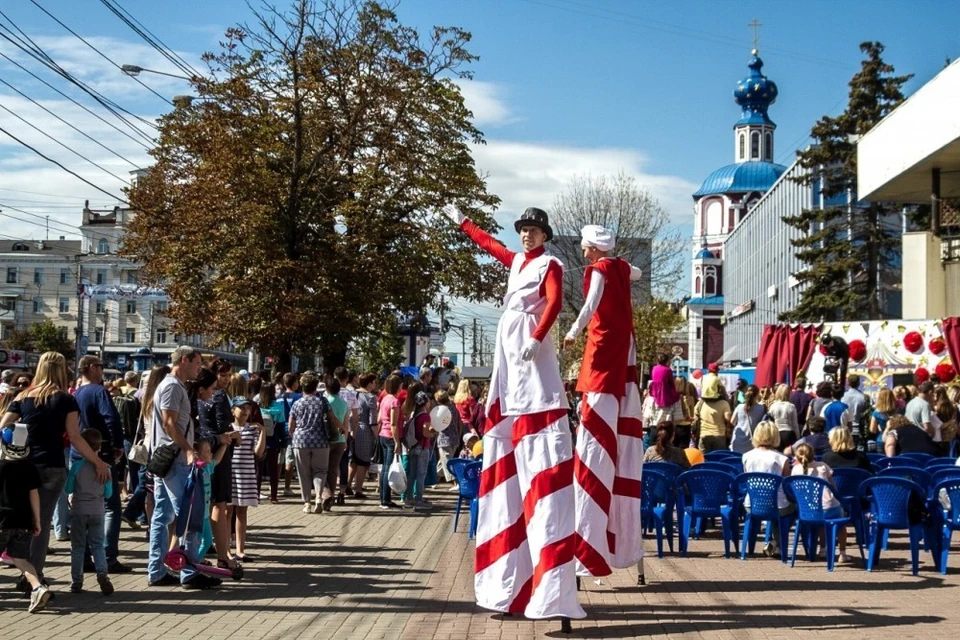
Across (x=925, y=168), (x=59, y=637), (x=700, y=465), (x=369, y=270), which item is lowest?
(x=59, y=637)

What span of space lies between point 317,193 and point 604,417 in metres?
22.4

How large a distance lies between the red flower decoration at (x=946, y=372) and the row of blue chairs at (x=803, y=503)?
9.85 metres

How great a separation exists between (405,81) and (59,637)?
24405mm

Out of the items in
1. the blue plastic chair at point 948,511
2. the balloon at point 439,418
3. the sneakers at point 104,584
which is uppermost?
the balloon at point 439,418

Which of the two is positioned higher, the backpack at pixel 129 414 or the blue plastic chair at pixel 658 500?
the backpack at pixel 129 414

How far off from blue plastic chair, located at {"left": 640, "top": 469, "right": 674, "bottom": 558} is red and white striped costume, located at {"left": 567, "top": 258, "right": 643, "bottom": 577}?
3.03 meters

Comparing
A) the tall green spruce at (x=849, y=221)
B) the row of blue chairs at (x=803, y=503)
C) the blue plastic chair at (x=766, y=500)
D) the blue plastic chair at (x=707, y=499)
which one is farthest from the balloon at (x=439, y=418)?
the tall green spruce at (x=849, y=221)

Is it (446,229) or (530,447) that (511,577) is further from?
(446,229)

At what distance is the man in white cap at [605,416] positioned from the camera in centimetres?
898

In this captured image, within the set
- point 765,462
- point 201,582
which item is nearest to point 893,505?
point 765,462

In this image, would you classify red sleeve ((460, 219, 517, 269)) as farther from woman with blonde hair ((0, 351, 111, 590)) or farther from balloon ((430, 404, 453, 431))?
balloon ((430, 404, 453, 431))

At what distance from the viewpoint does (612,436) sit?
9086 mm

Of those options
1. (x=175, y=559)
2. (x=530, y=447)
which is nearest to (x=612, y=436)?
(x=530, y=447)

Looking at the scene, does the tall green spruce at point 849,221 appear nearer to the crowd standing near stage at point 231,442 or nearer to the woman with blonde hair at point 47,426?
the crowd standing near stage at point 231,442
